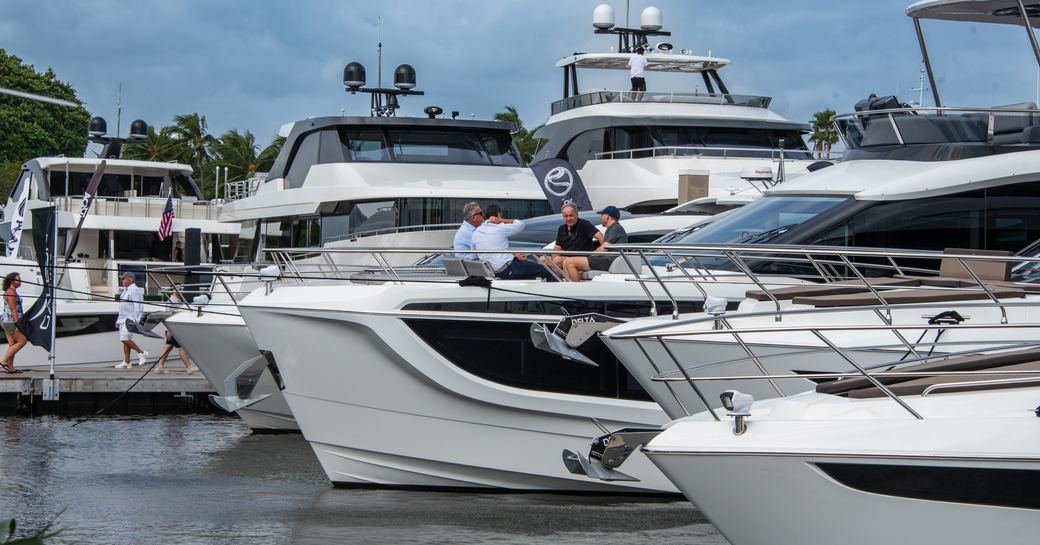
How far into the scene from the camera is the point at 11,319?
17.2 metres

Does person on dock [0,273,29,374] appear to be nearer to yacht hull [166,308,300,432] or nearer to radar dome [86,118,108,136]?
yacht hull [166,308,300,432]

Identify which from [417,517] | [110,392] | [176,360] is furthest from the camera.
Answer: [176,360]

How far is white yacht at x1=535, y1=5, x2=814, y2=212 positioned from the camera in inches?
842

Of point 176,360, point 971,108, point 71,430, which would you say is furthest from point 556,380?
point 176,360

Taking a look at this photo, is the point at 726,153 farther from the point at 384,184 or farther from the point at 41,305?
the point at 41,305

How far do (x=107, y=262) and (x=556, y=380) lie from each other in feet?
53.2

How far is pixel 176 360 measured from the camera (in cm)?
1967

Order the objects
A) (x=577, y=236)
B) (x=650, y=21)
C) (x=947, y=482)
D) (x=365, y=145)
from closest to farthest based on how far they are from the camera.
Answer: (x=947, y=482) → (x=577, y=236) → (x=365, y=145) → (x=650, y=21)

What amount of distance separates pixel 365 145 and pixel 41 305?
16.4ft

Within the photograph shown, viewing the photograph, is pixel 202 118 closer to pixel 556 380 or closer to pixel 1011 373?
pixel 556 380

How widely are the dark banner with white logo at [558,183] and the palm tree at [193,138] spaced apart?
4421 centimetres

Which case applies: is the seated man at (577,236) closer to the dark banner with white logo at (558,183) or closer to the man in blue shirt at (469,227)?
the man in blue shirt at (469,227)

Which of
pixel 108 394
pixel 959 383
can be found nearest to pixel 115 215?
pixel 108 394

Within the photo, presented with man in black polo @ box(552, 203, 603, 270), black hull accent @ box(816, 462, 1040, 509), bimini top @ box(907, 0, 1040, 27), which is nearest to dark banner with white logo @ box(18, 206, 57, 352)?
man in black polo @ box(552, 203, 603, 270)
